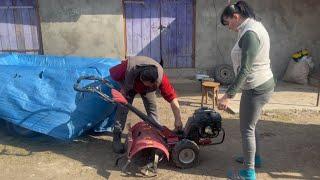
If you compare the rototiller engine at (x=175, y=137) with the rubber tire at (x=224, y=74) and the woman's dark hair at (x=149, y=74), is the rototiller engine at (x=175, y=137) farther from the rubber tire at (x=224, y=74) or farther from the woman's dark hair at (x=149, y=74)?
the rubber tire at (x=224, y=74)

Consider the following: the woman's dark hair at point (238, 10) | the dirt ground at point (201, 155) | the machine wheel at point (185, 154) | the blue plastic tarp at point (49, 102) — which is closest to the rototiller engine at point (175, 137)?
the machine wheel at point (185, 154)

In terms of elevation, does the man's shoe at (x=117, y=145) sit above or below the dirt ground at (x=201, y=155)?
above

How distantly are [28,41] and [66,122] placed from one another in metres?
4.81

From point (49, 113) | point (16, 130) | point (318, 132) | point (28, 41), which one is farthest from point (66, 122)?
point (28, 41)

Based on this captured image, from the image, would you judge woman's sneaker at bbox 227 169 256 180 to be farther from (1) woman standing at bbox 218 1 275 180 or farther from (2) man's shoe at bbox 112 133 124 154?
(2) man's shoe at bbox 112 133 124 154

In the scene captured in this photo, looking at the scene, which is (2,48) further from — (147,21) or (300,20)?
(300,20)

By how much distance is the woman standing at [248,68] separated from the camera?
168 inches

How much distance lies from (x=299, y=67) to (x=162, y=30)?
352 cm

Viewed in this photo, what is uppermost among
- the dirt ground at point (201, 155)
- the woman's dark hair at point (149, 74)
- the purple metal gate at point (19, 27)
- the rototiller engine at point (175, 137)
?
the purple metal gate at point (19, 27)

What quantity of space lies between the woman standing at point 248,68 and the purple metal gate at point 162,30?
217 inches

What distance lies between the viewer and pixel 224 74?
9945 mm

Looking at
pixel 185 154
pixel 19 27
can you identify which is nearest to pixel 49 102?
pixel 185 154

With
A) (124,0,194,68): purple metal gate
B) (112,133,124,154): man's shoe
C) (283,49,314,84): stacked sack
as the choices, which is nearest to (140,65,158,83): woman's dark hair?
(112,133,124,154): man's shoe

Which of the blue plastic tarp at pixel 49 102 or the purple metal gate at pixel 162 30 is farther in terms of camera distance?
the purple metal gate at pixel 162 30
